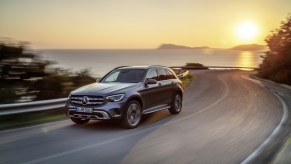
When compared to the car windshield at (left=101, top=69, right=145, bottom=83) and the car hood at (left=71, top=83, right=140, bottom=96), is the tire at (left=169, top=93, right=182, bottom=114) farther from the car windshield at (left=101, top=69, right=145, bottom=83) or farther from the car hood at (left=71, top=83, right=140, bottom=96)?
the car hood at (left=71, top=83, right=140, bottom=96)

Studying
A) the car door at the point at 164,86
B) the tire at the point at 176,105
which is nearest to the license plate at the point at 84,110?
the car door at the point at 164,86

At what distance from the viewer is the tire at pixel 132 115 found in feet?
33.5


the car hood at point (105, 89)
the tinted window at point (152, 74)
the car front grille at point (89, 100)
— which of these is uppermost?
the tinted window at point (152, 74)

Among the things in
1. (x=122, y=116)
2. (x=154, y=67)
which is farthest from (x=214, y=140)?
(x=154, y=67)

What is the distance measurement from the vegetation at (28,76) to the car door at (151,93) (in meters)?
5.59

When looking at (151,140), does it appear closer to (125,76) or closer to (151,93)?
(151,93)

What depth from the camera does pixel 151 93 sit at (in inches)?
453

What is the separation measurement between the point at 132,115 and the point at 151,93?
1.21m

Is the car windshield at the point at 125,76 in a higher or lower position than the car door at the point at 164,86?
higher

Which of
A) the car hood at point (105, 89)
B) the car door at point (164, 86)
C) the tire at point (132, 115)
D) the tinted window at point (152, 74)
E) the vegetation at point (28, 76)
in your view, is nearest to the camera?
the car hood at point (105, 89)

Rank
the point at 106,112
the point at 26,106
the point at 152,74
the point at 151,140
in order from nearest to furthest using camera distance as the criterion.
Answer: the point at 151,140
the point at 106,112
the point at 26,106
the point at 152,74

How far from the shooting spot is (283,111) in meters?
14.4

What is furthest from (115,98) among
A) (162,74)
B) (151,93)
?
(162,74)

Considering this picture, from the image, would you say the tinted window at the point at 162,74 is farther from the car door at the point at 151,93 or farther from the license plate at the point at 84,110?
the license plate at the point at 84,110
